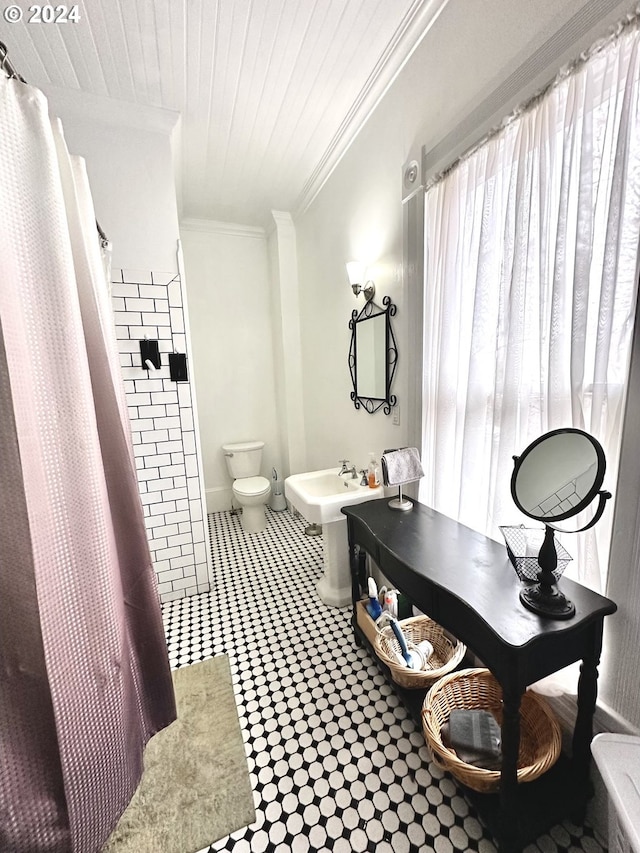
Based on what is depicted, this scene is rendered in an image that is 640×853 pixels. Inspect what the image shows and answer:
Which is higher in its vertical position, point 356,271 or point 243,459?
point 356,271

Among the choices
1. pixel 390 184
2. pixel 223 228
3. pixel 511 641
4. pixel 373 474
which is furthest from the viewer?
pixel 223 228

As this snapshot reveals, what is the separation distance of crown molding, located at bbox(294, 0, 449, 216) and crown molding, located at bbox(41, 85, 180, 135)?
3.05ft

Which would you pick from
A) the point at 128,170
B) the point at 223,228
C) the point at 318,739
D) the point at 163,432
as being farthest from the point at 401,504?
the point at 223,228

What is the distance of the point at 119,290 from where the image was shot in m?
1.90

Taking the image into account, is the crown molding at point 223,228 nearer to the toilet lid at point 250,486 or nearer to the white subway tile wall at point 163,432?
the white subway tile wall at point 163,432

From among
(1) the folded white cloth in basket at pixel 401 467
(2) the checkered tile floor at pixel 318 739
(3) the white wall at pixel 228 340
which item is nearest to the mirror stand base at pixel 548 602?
(1) the folded white cloth in basket at pixel 401 467

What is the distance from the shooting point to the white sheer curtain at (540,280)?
858 mm

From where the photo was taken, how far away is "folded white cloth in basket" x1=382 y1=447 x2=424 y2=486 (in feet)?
4.82

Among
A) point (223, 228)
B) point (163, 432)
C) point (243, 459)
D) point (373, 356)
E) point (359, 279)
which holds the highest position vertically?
point (223, 228)

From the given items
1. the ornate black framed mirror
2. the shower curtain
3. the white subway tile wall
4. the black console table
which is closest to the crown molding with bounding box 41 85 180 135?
the white subway tile wall

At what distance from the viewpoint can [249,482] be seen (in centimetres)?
307

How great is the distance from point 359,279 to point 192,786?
7.83ft

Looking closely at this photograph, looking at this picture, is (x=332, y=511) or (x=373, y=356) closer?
(x=332, y=511)

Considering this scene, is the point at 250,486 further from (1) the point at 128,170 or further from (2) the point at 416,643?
(1) the point at 128,170
